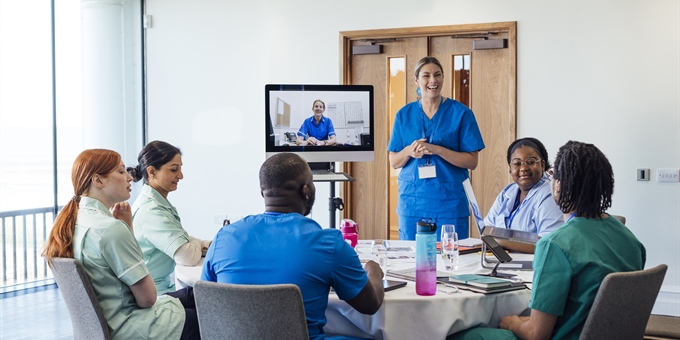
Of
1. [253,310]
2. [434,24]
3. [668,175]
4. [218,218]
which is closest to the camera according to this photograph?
[253,310]

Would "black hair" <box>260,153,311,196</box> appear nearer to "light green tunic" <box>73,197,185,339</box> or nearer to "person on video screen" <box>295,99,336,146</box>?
"light green tunic" <box>73,197,185,339</box>

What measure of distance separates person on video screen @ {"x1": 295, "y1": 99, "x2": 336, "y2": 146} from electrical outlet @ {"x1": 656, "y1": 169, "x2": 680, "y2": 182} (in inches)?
89.3

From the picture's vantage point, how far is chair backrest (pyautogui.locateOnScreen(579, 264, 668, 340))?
2.03 metres

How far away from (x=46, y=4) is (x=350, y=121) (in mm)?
3352

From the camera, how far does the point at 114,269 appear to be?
229 cm

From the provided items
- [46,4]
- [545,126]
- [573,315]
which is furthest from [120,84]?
[573,315]

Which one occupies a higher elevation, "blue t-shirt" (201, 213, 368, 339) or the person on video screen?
the person on video screen

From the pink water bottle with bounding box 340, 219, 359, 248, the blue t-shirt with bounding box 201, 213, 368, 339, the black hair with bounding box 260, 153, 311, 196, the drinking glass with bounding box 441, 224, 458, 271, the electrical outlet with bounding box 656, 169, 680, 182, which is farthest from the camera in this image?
the electrical outlet with bounding box 656, 169, 680, 182

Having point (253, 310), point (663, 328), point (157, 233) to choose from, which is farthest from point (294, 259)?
point (663, 328)

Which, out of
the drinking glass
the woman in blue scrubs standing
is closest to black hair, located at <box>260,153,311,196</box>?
the drinking glass

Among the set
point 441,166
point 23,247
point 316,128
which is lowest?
point 23,247

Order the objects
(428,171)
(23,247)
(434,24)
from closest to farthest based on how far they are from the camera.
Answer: (428,171)
(434,24)
(23,247)

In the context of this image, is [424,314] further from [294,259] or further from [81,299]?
[81,299]

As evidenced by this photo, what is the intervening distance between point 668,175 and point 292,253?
3.61 m
